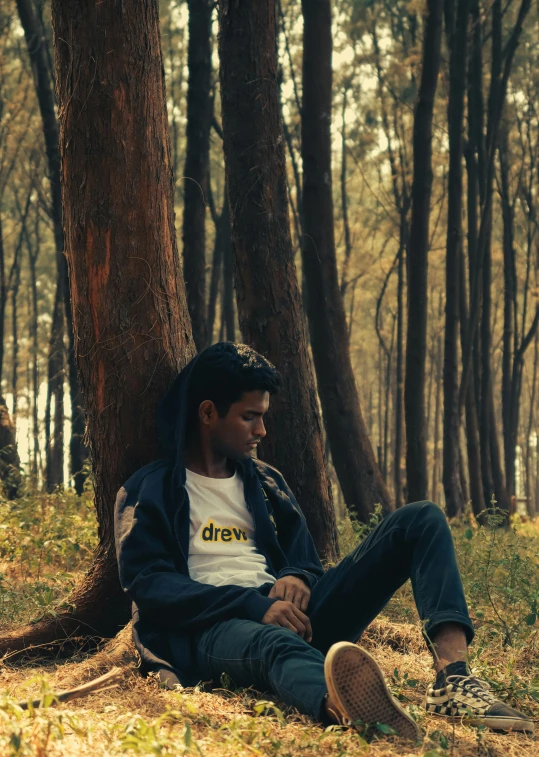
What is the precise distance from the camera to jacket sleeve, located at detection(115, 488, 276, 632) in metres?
3.72

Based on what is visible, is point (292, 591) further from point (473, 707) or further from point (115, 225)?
point (115, 225)

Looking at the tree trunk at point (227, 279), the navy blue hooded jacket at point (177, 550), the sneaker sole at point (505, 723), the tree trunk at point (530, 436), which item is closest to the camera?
the sneaker sole at point (505, 723)

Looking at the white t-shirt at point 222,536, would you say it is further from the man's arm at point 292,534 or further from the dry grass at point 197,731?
the dry grass at point 197,731

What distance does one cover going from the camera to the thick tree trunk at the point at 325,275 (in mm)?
8156

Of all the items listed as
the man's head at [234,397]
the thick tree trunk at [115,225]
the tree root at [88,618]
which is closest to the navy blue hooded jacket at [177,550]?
the man's head at [234,397]

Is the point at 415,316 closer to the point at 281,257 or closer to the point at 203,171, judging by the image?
the point at 203,171

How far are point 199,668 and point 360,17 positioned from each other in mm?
16526

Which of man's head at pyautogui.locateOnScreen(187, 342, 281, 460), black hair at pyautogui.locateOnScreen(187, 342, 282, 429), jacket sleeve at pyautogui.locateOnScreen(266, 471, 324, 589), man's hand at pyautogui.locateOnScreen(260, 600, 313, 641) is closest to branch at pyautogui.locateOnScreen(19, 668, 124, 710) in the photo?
man's hand at pyautogui.locateOnScreen(260, 600, 313, 641)

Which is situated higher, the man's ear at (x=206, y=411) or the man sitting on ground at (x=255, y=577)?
the man's ear at (x=206, y=411)

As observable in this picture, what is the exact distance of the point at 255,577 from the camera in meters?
4.04

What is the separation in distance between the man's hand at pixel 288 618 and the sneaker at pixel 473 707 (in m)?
0.55

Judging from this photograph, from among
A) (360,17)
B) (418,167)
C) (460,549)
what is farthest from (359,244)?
(460,549)

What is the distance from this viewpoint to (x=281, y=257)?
639 cm

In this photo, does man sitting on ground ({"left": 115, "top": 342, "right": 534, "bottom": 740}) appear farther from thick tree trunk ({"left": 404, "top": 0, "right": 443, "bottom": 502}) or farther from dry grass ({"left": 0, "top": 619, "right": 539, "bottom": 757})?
thick tree trunk ({"left": 404, "top": 0, "right": 443, "bottom": 502})
